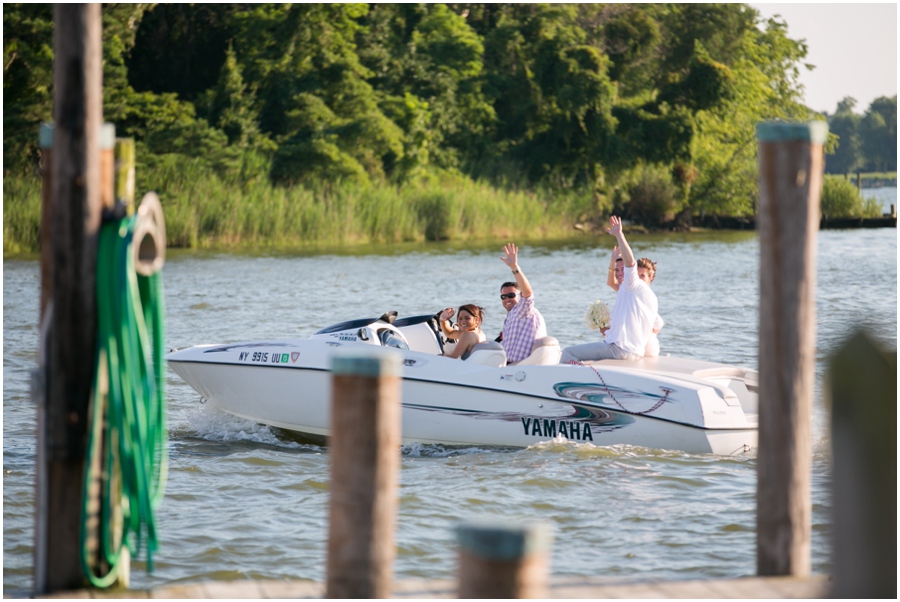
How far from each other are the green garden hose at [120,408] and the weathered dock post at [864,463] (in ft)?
7.92

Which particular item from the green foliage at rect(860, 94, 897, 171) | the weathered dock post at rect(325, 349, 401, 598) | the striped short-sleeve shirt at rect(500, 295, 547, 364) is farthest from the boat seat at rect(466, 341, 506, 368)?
the green foliage at rect(860, 94, 897, 171)

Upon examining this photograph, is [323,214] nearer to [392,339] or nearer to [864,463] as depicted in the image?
[392,339]

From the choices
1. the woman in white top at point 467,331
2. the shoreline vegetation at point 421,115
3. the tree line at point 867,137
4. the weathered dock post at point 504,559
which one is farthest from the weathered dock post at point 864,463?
the tree line at point 867,137

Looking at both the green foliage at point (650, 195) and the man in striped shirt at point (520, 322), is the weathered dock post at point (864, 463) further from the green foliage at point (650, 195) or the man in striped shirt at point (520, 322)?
the green foliage at point (650, 195)

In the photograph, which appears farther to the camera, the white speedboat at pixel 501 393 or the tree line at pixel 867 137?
the tree line at pixel 867 137

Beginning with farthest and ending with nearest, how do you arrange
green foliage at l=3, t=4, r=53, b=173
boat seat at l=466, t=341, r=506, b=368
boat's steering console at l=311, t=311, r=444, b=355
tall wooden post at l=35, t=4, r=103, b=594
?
green foliage at l=3, t=4, r=53, b=173
boat's steering console at l=311, t=311, r=444, b=355
boat seat at l=466, t=341, r=506, b=368
tall wooden post at l=35, t=4, r=103, b=594

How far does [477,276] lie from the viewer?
77.3ft

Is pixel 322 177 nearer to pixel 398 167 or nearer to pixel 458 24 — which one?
pixel 398 167

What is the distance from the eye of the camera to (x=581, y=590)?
13.8 feet

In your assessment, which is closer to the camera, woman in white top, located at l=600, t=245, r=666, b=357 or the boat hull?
the boat hull

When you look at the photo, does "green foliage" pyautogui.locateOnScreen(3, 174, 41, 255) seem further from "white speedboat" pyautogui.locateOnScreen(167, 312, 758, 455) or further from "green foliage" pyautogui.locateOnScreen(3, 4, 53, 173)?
"white speedboat" pyautogui.locateOnScreen(167, 312, 758, 455)

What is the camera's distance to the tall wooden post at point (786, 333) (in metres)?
4.05

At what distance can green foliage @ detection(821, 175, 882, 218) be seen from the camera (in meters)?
43.0

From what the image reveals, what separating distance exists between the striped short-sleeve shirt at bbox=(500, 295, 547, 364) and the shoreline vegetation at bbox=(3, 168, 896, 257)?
19779 millimetres
